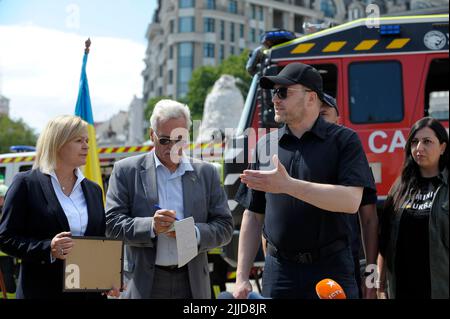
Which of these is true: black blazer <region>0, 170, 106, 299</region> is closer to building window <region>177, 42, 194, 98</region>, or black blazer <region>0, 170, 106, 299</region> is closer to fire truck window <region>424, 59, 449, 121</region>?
fire truck window <region>424, 59, 449, 121</region>

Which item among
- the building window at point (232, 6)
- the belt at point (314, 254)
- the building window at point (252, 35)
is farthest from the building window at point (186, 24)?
the belt at point (314, 254)

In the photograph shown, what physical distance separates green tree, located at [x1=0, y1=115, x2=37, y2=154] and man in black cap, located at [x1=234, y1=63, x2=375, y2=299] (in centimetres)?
5610

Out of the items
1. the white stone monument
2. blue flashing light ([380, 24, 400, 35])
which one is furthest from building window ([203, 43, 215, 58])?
blue flashing light ([380, 24, 400, 35])

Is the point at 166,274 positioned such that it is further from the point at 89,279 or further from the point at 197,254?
the point at 89,279

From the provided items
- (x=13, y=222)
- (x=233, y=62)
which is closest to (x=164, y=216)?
(x=13, y=222)

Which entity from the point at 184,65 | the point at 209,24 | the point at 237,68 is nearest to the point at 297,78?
the point at 237,68

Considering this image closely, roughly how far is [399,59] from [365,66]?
0.37 m

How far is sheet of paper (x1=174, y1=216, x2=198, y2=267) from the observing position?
3.34 m

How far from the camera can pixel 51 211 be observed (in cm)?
342

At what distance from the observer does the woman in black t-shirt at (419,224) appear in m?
3.58

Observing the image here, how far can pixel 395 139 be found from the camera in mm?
7016

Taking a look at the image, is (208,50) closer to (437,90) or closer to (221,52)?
(221,52)

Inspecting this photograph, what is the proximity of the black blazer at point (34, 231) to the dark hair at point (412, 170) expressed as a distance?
6.19ft

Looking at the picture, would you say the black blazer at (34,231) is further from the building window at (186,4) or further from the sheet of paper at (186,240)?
the building window at (186,4)
